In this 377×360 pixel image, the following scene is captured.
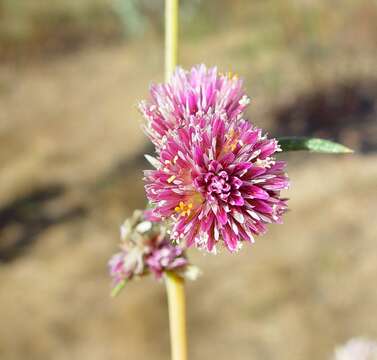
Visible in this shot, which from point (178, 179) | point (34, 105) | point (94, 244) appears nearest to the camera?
point (178, 179)

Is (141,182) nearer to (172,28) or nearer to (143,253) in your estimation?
(143,253)

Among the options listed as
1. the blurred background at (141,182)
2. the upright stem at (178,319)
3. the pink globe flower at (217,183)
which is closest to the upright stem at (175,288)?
the upright stem at (178,319)

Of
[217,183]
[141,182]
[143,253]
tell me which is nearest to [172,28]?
[217,183]

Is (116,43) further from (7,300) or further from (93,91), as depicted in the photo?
(7,300)

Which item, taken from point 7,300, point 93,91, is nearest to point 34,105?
point 93,91

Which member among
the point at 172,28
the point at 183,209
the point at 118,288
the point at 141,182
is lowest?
the point at 141,182

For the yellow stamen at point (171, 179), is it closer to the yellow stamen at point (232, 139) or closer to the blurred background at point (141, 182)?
the yellow stamen at point (232, 139)

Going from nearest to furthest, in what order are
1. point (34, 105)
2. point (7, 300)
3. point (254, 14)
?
point (7, 300) → point (34, 105) → point (254, 14)
